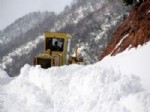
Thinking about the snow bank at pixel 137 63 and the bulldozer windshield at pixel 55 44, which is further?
the bulldozer windshield at pixel 55 44

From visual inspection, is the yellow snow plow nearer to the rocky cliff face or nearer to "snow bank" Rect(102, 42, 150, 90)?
the rocky cliff face

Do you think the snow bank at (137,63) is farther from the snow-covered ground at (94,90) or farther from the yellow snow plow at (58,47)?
Answer: the yellow snow plow at (58,47)

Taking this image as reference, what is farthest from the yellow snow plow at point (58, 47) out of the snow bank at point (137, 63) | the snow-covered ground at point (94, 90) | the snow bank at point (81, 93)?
the snow bank at point (137, 63)

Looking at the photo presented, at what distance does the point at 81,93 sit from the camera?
12805 mm

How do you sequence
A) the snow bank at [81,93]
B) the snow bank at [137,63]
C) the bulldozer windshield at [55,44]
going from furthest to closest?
the bulldozer windshield at [55,44] < the snow bank at [137,63] < the snow bank at [81,93]

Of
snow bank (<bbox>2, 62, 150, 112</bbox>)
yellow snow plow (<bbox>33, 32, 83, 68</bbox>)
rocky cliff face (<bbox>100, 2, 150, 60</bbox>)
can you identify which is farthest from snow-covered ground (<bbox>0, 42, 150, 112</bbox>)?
yellow snow plow (<bbox>33, 32, 83, 68</bbox>)

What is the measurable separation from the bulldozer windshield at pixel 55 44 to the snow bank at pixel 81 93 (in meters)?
6.38

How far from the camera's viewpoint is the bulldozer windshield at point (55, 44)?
25266mm

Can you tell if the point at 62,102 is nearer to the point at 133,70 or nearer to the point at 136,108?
the point at 133,70

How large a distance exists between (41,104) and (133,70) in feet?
11.3

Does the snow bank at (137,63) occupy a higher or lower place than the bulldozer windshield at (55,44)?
higher

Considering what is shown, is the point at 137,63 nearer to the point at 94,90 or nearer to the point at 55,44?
the point at 94,90

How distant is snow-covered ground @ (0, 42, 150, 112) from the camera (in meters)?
11.0

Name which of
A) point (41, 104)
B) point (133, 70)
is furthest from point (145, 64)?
point (41, 104)
